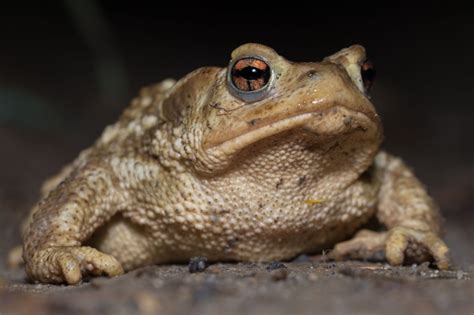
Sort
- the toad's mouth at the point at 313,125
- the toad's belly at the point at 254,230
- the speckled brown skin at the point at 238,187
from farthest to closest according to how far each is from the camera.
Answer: the toad's belly at the point at 254,230
the speckled brown skin at the point at 238,187
the toad's mouth at the point at 313,125

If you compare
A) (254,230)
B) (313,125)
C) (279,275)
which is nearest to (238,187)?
(254,230)

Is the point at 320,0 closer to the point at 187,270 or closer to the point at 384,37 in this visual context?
the point at 384,37

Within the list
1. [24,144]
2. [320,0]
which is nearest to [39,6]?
[24,144]

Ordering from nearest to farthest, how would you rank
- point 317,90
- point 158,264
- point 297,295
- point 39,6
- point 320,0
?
point 297,295
point 317,90
point 158,264
point 39,6
point 320,0

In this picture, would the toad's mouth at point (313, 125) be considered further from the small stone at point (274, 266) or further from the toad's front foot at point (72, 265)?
the toad's front foot at point (72, 265)

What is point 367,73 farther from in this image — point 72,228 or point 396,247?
point 72,228

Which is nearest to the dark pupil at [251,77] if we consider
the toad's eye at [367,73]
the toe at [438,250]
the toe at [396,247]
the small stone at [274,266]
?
the toad's eye at [367,73]
